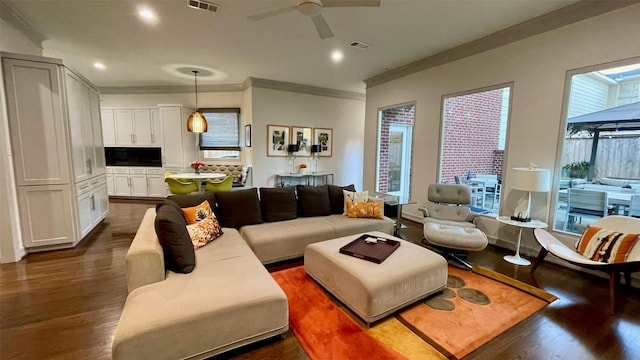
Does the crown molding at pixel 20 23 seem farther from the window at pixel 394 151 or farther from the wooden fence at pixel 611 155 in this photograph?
the wooden fence at pixel 611 155

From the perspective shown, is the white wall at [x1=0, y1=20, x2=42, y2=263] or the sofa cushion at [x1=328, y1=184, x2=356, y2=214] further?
the sofa cushion at [x1=328, y1=184, x2=356, y2=214]

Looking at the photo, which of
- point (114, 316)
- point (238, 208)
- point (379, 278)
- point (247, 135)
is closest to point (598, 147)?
point (379, 278)

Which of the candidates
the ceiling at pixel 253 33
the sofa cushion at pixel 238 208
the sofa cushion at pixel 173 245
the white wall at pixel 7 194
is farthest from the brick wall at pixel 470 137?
the white wall at pixel 7 194

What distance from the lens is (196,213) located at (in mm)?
2834

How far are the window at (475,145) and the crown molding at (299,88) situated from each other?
311cm

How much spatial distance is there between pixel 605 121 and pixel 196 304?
4535 millimetres

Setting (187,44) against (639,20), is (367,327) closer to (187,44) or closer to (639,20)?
(639,20)

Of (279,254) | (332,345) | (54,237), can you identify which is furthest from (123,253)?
(332,345)

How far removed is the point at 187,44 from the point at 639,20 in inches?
216

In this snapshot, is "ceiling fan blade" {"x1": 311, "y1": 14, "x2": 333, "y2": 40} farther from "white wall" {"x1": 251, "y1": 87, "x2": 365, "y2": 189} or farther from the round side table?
"white wall" {"x1": 251, "y1": 87, "x2": 365, "y2": 189}

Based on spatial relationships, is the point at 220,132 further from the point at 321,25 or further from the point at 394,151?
the point at 321,25

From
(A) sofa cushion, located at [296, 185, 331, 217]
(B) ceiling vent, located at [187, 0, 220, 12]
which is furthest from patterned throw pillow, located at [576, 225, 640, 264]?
(B) ceiling vent, located at [187, 0, 220, 12]

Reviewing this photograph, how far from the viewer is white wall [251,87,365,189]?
613 cm

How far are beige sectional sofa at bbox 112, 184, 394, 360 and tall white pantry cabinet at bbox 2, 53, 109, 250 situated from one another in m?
1.95
